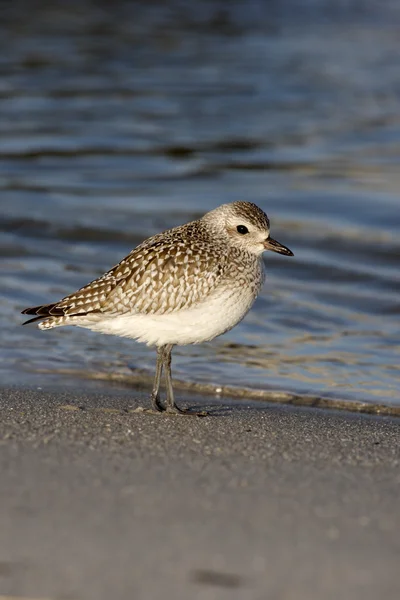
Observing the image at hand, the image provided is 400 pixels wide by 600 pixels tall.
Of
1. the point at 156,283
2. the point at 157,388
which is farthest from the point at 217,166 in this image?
the point at 156,283

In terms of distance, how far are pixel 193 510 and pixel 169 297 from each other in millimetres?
2455

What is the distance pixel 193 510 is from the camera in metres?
4.77

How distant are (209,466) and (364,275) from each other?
647cm

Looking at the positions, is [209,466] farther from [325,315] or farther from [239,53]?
[239,53]

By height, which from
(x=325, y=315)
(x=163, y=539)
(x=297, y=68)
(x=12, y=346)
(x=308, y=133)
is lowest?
(x=163, y=539)

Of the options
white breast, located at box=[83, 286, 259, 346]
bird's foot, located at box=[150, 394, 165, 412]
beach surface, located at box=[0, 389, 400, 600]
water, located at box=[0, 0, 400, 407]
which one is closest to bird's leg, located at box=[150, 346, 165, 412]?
bird's foot, located at box=[150, 394, 165, 412]

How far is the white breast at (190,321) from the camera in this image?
23.1ft

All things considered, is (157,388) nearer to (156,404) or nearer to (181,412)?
(156,404)

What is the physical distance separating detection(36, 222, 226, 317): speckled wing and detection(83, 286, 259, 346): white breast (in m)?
0.05

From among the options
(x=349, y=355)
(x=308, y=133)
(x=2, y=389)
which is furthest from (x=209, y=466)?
(x=308, y=133)

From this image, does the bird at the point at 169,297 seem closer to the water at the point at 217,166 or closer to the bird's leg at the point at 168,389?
the bird's leg at the point at 168,389

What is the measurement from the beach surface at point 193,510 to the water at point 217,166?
214 centimetres

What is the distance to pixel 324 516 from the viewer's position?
4.77 m

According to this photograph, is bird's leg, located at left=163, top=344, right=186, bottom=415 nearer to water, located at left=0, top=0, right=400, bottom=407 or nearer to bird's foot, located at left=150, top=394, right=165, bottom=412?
bird's foot, located at left=150, top=394, right=165, bottom=412
